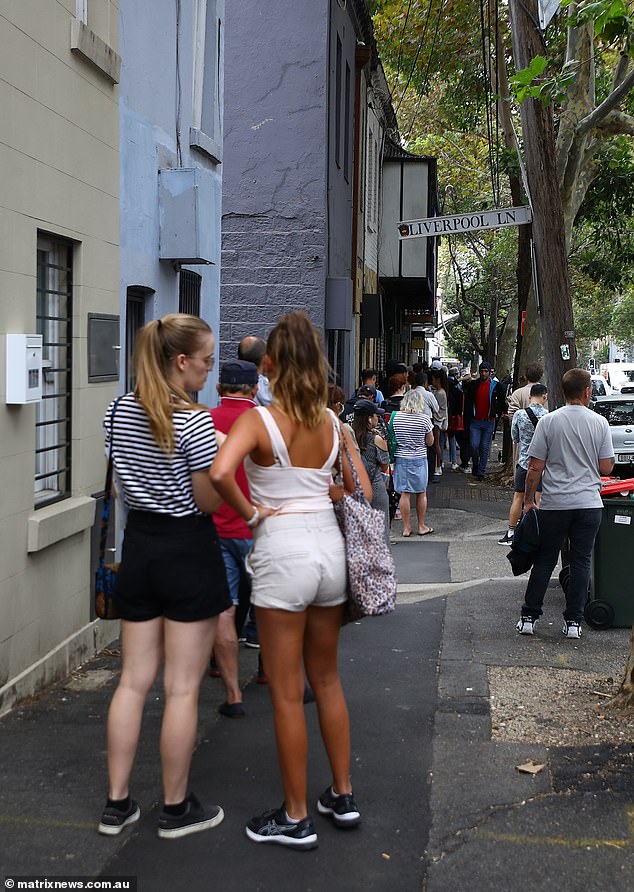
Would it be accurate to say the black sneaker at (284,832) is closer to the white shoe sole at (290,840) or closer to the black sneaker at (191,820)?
the white shoe sole at (290,840)

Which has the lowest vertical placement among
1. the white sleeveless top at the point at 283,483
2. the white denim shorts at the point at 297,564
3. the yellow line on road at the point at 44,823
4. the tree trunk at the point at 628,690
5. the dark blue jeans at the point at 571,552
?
the yellow line on road at the point at 44,823

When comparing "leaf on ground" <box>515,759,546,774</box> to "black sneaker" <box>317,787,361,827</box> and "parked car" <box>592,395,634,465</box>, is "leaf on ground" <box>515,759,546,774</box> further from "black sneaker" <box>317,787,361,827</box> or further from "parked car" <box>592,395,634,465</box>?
"parked car" <box>592,395,634,465</box>

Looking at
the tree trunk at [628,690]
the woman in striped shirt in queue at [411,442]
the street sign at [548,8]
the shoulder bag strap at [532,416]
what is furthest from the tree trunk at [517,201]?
the tree trunk at [628,690]

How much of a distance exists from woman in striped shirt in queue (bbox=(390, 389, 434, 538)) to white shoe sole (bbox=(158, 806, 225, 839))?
8.76 meters

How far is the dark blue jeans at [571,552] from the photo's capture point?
7.84 meters

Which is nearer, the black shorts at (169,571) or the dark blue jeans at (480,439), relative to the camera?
the black shorts at (169,571)

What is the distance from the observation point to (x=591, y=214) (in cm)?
2258

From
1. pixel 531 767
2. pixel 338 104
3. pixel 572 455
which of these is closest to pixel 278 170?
pixel 338 104

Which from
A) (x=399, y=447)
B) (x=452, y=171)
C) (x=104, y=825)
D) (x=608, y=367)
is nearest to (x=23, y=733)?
(x=104, y=825)

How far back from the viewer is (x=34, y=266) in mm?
6324

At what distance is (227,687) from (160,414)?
7.68 ft

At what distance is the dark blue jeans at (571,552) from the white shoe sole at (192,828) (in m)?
3.93

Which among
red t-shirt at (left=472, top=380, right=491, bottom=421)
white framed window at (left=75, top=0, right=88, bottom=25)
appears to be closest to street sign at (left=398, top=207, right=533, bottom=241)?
white framed window at (left=75, top=0, right=88, bottom=25)

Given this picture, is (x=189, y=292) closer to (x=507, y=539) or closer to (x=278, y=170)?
(x=507, y=539)
